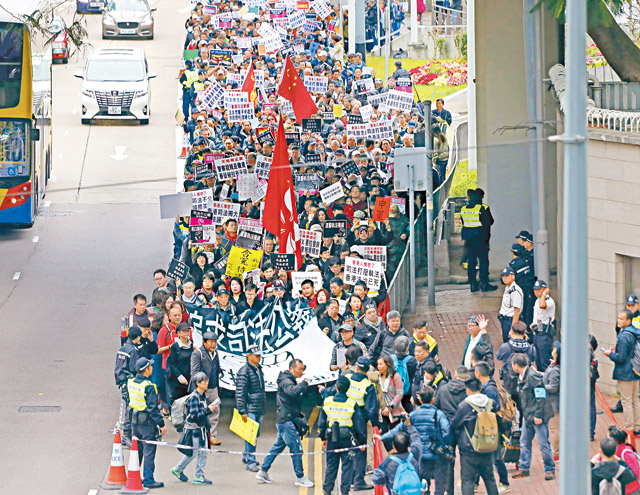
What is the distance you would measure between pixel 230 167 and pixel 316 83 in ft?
25.3

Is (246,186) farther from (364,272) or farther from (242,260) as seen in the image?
(364,272)

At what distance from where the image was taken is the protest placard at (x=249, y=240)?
19.9 meters

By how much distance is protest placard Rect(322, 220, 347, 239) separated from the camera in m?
20.5

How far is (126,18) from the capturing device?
50.8m

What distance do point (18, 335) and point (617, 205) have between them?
9.13 meters

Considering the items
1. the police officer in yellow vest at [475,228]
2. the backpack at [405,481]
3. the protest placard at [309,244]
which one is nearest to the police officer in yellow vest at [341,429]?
the backpack at [405,481]

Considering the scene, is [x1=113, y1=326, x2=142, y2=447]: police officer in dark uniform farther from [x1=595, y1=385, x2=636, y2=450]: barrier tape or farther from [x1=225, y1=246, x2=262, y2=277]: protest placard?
[x1=595, y1=385, x2=636, y2=450]: barrier tape

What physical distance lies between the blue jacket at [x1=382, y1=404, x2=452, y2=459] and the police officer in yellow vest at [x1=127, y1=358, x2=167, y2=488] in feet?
9.30

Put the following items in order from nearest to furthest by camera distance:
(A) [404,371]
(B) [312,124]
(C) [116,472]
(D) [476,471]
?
(D) [476,471] < (C) [116,472] < (A) [404,371] < (B) [312,124]

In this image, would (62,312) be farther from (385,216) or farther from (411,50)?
(411,50)

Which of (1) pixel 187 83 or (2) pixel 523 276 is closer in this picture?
(2) pixel 523 276

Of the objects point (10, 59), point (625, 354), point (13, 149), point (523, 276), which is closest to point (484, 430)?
point (625, 354)

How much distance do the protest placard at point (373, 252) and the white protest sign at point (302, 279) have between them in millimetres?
1398

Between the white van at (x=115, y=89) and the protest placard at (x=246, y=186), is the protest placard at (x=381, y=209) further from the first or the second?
the white van at (x=115, y=89)
